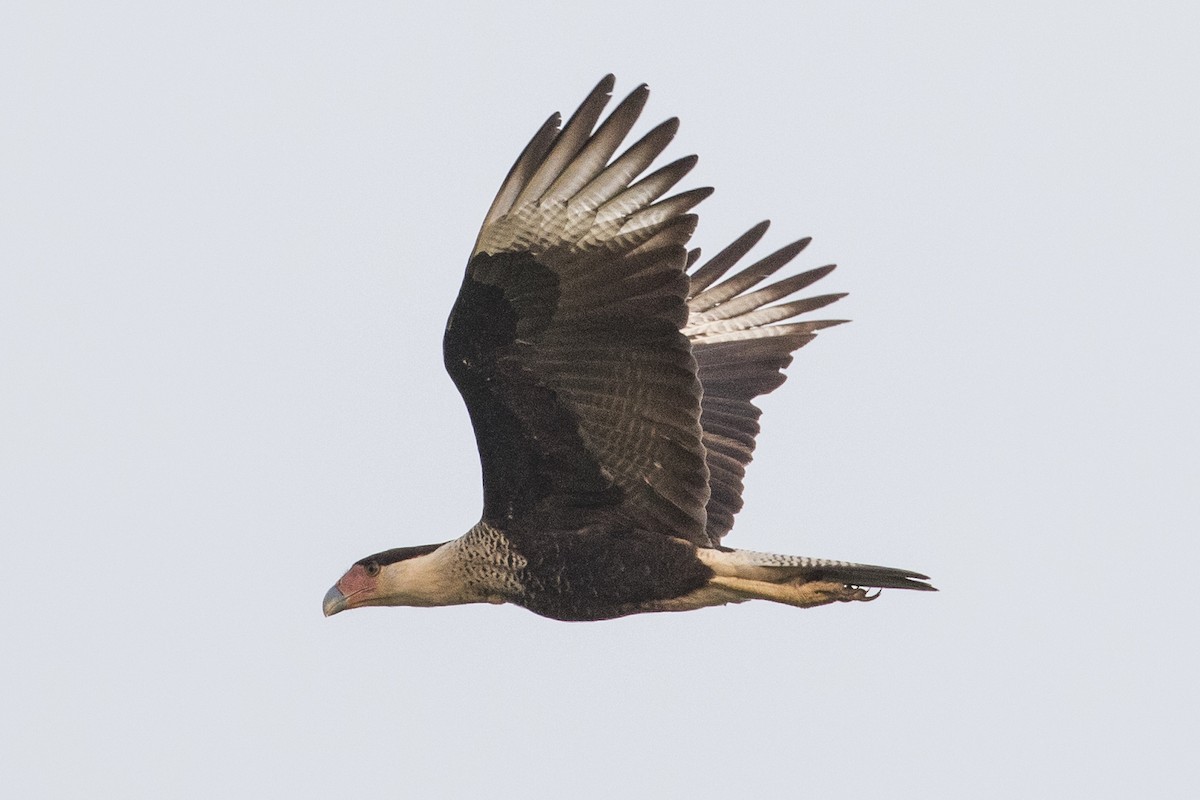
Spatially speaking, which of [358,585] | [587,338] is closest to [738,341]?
[587,338]

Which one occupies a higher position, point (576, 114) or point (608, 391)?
point (576, 114)

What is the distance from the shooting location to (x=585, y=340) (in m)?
8.17

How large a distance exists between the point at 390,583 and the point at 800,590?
1933 millimetres

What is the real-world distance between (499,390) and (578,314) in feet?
1.59

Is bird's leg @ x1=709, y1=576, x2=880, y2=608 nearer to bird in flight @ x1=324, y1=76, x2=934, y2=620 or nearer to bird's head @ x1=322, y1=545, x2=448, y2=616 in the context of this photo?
bird in flight @ x1=324, y1=76, x2=934, y2=620

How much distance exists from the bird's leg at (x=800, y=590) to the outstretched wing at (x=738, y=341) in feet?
2.68

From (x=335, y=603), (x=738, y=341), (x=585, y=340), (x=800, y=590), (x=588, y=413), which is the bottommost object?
(x=335, y=603)

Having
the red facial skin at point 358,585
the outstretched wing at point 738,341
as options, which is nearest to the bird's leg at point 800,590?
the outstretched wing at point 738,341

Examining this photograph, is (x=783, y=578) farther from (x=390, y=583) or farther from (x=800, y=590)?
(x=390, y=583)

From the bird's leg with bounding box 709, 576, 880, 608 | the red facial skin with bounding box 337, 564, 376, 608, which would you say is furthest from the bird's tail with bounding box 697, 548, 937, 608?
the red facial skin with bounding box 337, 564, 376, 608

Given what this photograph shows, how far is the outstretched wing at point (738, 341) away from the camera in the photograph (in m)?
9.66

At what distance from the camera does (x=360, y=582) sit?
8.94 m

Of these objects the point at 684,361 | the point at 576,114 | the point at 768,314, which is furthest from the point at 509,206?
the point at 768,314

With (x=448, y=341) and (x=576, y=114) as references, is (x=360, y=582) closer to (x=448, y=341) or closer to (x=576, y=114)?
(x=448, y=341)
